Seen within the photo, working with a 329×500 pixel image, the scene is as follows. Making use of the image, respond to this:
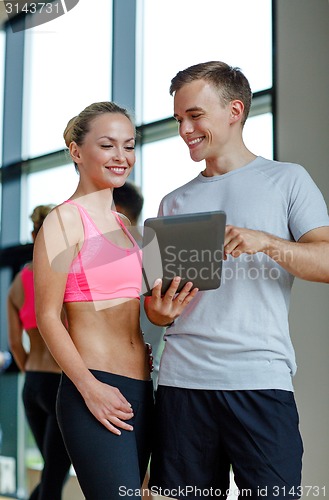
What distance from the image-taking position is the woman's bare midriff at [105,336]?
1363 mm

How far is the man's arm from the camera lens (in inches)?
48.9

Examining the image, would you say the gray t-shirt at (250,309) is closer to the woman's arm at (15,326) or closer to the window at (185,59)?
the window at (185,59)

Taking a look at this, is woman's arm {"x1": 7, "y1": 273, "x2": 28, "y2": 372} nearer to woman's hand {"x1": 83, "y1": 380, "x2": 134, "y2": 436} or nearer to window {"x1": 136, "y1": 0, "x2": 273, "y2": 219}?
→ window {"x1": 136, "y1": 0, "x2": 273, "y2": 219}

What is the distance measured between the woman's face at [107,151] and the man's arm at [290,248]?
38 cm

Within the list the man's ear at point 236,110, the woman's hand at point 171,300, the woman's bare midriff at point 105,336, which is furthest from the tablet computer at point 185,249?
the man's ear at point 236,110

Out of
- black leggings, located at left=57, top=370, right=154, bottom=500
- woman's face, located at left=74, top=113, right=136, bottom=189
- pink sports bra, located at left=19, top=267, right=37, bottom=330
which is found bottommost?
black leggings, located at left=57, top=370, right=154, bottom=500

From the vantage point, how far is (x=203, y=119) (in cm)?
145

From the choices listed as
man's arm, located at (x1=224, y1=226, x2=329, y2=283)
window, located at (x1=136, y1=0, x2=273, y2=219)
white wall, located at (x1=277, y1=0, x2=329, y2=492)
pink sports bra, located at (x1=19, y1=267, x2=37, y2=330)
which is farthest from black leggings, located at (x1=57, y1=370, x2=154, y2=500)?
pink sports bra, located at (x1=19, y1=267, x2=37, y2=330)

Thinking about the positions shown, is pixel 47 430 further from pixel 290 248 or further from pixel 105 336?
pixel 290 248

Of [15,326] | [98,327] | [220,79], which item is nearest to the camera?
[98,327]

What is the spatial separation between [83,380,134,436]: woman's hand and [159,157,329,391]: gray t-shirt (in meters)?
0.13

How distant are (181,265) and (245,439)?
15.1 inches

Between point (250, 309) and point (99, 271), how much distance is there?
34 centimetres

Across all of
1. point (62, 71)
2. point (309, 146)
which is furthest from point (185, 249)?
point (62, 71)
